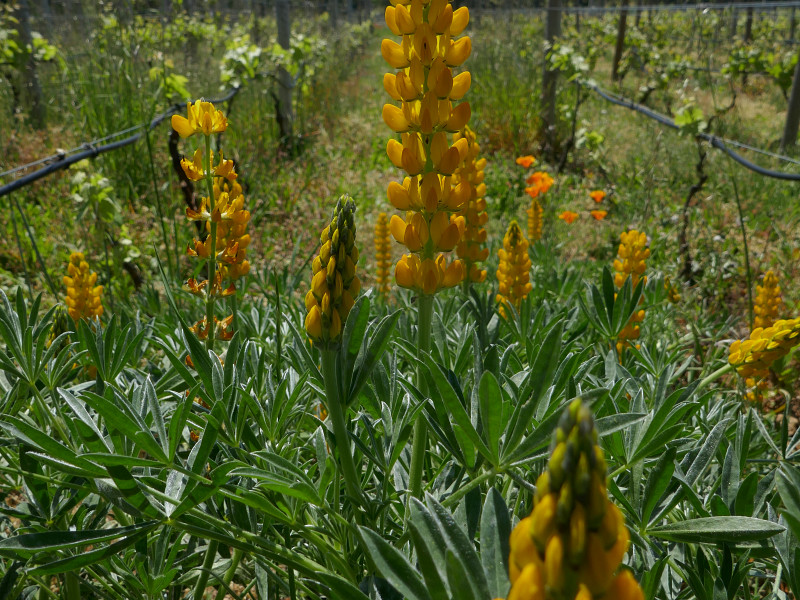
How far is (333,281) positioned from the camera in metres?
0.81

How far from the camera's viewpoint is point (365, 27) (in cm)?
2194

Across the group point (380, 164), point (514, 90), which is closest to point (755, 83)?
point (514, 90)

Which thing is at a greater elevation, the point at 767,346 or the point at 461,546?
the point at 461,546

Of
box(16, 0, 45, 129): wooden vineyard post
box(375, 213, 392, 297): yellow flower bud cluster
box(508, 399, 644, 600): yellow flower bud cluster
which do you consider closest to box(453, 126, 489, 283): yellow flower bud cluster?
box(375, 213, 392, 297): yellow flower bud cluster

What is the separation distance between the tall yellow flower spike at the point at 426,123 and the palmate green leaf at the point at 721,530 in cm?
48

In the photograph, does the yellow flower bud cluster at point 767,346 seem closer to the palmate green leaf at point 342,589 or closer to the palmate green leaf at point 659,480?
the palmate green leaf at point 659,480

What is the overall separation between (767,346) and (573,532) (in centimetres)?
109

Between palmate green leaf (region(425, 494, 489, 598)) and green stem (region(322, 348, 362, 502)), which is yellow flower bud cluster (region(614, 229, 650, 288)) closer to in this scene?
green stem (region(322, 348, 362, 502))

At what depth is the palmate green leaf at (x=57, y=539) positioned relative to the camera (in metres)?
0.73

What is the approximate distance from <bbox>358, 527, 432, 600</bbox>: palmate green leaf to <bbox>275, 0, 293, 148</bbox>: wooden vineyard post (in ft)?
19.8

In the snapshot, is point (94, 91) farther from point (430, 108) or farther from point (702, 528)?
point (702, 528)

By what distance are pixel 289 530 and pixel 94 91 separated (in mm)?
5127

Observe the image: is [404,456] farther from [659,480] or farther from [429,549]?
[429,549]

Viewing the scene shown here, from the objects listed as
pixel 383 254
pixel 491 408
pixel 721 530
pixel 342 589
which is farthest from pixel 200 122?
pixel 383 254
